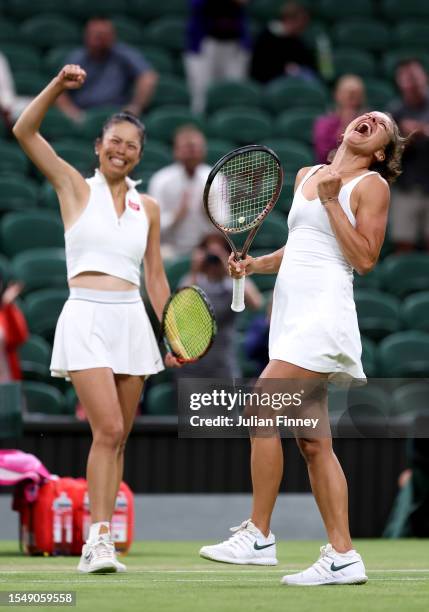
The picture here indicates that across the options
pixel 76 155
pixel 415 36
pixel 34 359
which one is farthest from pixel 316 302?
pixel 415 36

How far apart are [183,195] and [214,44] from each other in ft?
9.15

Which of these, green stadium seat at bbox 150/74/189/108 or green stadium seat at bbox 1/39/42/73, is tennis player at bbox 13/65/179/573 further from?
green stadium seat at bbox 1/39/42/73

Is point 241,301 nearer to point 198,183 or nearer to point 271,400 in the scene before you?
point 271,400

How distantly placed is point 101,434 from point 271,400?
32.5 inches

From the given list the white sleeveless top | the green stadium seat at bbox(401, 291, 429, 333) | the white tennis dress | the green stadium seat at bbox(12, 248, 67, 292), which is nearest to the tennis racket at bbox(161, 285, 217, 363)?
Result: the white sleeveless top

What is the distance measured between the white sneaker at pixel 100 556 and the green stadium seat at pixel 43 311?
420 cm

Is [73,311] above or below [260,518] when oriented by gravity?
above

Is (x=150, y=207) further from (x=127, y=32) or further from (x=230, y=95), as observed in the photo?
(x=127, y=32)

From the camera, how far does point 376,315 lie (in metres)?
9.60

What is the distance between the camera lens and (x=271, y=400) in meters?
4.50

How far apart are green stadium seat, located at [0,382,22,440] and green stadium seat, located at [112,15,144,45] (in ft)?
20.6

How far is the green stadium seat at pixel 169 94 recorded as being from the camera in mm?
12125

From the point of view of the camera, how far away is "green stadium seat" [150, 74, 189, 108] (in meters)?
12.1

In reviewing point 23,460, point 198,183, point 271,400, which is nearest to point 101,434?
point 271,400
